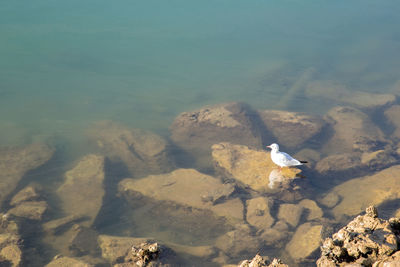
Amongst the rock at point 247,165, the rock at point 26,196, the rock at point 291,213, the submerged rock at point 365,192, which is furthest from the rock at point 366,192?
the rock at point 26,196

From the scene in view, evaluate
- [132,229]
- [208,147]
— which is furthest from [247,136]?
[132,229]

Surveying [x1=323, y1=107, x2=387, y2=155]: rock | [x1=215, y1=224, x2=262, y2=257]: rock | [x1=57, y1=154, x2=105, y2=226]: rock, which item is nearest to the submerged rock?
[x1=323, y1=107, x2=387, y2=155]: rock

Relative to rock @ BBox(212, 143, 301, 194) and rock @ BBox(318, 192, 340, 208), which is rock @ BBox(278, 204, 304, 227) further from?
rock @ BBox(318, 192, 340, 208)

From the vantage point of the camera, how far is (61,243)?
4789 mm

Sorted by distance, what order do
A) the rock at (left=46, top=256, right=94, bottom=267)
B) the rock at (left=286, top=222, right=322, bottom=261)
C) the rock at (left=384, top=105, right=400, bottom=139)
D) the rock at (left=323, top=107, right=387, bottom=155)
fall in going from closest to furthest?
the rock at (left=46, top=256, right=94, bottom=267)
the rock at (left=286, top=222, right=322, bottom=261)
the rock at (left=323, top=107, right=387, bottom=155)
the rock at (left=384, top=105, right=400, bottom=139)

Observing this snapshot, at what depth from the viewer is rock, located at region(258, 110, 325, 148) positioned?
8070 mm

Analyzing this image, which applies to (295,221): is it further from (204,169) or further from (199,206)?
(204,169)

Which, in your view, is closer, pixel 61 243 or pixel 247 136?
pixel 61 243

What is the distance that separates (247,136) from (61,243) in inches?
199

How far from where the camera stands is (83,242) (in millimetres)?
4816

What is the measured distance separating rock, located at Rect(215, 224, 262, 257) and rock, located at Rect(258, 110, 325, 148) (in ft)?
12.0

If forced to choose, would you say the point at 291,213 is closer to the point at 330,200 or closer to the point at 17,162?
the point at 330,200

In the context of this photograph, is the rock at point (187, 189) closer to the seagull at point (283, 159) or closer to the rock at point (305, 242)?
the rock at point (305, 242)

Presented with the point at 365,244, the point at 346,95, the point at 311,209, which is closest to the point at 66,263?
the point at 365,244
